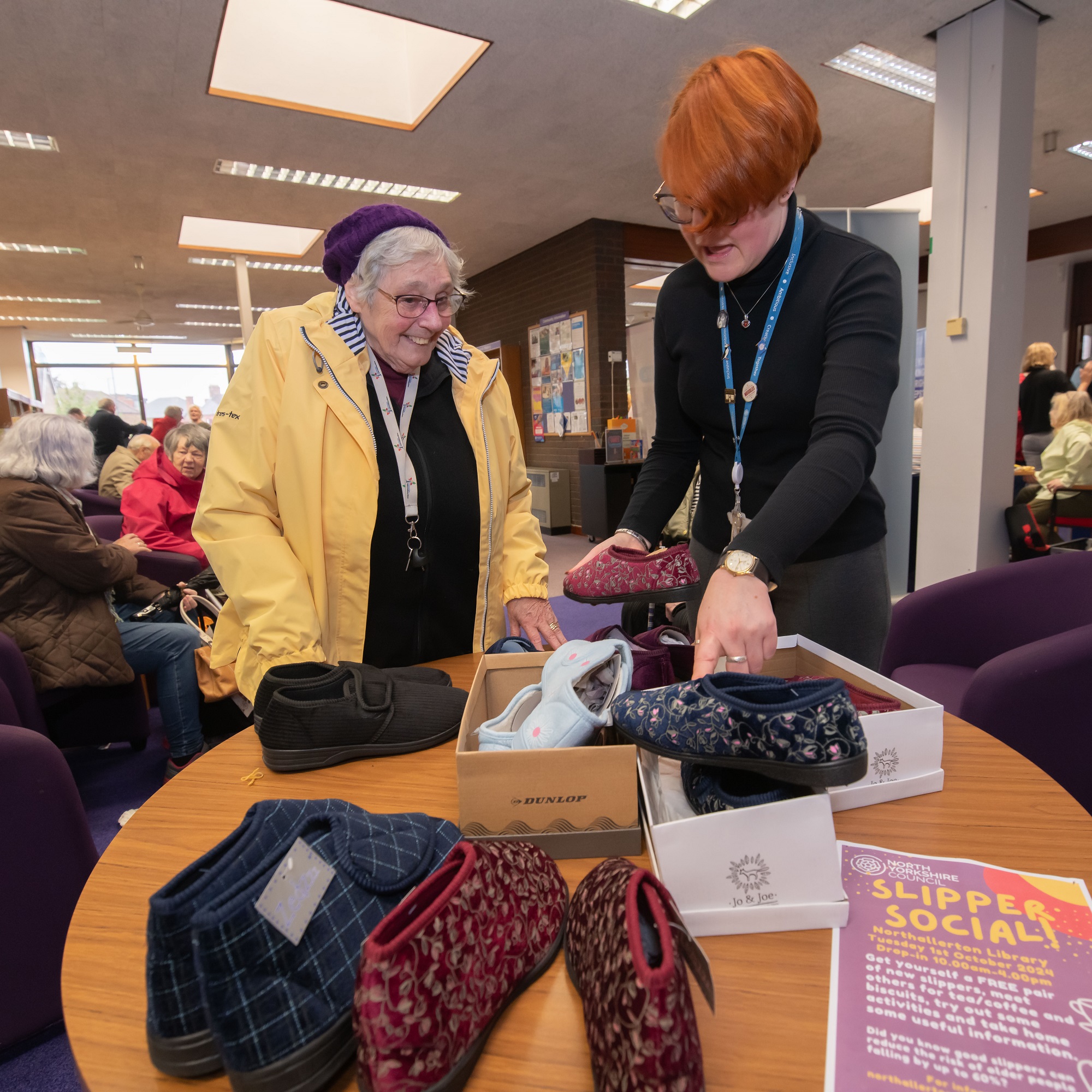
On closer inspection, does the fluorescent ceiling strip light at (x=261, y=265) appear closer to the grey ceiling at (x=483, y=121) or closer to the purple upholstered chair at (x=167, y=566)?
the grey ceiling at (x=483, y=121)

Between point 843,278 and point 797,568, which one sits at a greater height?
point 843,278

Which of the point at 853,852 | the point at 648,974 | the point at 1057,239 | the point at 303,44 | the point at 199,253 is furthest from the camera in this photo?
the point at 1057,239

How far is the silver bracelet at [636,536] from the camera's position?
54.1 inches

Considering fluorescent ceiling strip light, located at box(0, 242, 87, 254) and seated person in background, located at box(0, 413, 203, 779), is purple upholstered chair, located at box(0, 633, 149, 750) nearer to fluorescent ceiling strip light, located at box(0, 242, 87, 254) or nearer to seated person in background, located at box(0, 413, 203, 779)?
seated person in background, located at box(0, 413, 203, 779)

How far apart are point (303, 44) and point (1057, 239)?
994 cm

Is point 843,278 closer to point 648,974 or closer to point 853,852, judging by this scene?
point 853,852

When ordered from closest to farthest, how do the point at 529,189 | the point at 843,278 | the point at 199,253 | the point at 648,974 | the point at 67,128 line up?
the point at 648,974, the point at 843,278, the point at 67,128, the point at 529,189, the point at 199,253

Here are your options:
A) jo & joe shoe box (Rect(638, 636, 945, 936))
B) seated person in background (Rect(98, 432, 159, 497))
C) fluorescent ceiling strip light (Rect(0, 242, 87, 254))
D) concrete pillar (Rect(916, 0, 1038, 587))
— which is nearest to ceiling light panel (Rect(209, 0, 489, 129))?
seated person in background (Rect(98, 432, 159, 497))

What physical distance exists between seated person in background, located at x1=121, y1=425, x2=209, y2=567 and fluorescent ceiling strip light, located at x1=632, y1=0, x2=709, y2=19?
132 inches

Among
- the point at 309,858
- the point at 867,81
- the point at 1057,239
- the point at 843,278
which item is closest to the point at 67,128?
the point at 867,81

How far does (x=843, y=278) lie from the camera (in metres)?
1.18

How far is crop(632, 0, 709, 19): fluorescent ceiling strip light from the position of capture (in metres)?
3.76

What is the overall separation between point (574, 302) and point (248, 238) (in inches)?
156

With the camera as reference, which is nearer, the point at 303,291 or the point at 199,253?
the point at 199,253
